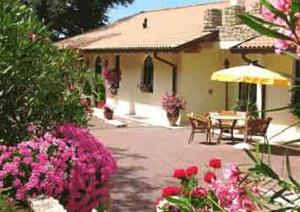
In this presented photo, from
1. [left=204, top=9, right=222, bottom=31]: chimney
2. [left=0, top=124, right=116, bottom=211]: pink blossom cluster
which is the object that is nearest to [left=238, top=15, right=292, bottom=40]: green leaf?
[left=0, top=124, right=116, bottom=211]: pink blossom cluster

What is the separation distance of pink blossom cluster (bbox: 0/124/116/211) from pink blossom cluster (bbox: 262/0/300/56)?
16.2ft

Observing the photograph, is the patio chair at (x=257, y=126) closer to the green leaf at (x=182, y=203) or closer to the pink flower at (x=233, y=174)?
the green leaf at (x=182, y=203)

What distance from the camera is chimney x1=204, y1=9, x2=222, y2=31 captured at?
20516 mm

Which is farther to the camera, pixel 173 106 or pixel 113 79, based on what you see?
pixel 113 79

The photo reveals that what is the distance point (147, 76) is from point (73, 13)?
17452 millimetres

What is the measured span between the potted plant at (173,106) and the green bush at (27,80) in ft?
38.7

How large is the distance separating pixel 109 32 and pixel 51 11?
8260 mm

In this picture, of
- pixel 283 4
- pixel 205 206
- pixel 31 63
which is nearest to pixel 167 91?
pixel 31 63

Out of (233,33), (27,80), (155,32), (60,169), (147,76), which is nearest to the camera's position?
(60,169)

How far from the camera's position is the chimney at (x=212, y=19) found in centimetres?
2052

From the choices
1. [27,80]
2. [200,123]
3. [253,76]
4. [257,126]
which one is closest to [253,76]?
[253,76]

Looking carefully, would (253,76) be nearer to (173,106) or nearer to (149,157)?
(149,157)

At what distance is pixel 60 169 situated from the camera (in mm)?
6895

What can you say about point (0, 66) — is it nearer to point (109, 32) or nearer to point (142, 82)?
point (142, 82)
